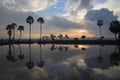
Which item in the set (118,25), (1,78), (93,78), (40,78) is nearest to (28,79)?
(40,78)

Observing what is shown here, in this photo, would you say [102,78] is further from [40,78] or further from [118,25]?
[118,25]

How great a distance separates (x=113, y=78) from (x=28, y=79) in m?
9.71

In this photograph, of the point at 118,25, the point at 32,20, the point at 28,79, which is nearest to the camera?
the point at 28,79

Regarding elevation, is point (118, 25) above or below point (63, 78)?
above

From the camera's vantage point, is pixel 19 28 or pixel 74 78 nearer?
pixel 74 78

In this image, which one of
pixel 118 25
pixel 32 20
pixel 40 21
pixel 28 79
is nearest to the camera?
pixel 28 79

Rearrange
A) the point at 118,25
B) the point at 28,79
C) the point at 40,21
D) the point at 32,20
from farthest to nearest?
the point at 40,21 → the point at 32,20 → the point at 118,25 → the point at 28,79

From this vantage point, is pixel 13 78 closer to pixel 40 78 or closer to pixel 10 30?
pixel 40 78

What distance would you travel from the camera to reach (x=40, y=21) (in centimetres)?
16538

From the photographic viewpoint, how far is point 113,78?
27.4 metres

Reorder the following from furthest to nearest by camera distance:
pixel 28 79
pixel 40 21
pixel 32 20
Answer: pixel 40 21, pixel 32 20, pixel 28 79

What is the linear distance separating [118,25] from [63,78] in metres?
104

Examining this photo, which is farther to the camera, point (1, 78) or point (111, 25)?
point (111, 25)

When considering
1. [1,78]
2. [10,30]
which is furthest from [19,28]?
[1,78]
